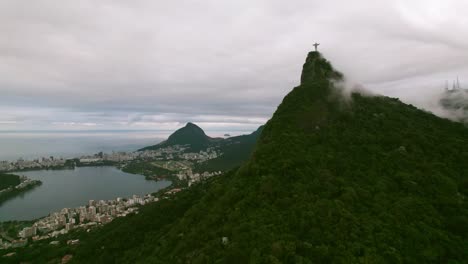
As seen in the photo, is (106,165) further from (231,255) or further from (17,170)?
(231,255)

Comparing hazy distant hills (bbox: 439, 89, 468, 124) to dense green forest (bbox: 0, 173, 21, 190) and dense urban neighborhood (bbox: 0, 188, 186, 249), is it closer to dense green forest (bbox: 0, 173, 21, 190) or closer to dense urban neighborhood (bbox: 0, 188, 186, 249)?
dense urban neighborhood (bbox: 0, 188, 186, 249)

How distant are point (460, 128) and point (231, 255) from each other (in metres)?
25.5

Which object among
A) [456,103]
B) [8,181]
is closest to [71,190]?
[8,181]

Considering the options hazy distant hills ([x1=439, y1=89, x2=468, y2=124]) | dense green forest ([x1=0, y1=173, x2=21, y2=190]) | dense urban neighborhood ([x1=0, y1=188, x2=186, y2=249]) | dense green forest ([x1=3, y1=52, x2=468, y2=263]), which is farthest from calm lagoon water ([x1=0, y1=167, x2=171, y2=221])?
hazy distant hills ([x1=439, y1=89, x2=468, y2=124])

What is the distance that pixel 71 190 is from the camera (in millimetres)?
104188

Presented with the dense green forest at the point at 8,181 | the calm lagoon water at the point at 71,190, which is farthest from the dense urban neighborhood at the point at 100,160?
the dense green forest at the point at 8,181

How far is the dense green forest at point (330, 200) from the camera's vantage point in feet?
40.8

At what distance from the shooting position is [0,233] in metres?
54.6

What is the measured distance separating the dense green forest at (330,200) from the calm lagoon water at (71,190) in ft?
218

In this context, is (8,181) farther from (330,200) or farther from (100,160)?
(330,200)

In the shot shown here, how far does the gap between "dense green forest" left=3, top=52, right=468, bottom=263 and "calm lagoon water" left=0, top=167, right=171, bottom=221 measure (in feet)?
218

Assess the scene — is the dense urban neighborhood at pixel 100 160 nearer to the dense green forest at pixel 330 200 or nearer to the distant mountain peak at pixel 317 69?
the distant mountain peak at pixel 317 69

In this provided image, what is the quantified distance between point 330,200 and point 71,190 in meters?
110

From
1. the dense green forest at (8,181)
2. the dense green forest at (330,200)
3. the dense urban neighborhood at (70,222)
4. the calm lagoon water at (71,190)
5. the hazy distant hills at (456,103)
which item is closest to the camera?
the dense green forest at (330,200)
